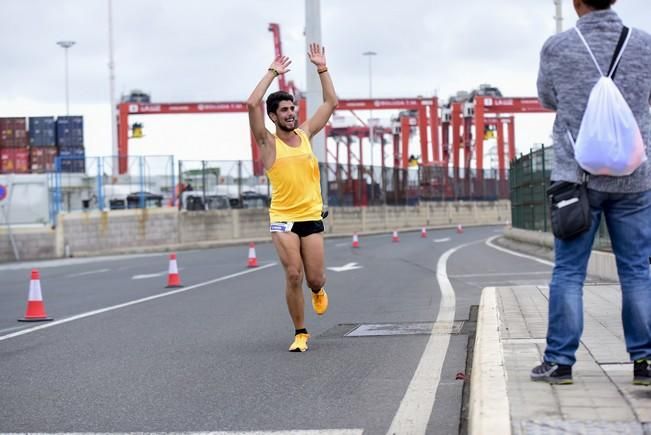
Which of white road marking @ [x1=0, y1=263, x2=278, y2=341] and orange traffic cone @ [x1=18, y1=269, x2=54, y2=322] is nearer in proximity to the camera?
white road marking @ [x1=0, y1=263, x2=278, y2=341]

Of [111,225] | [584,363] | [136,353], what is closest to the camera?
[584,363]

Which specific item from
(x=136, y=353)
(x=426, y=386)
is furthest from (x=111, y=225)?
(x=426, y=386)

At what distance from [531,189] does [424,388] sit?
784 inches

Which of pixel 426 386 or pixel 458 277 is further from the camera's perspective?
pixel 458 277

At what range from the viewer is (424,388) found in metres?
6.24

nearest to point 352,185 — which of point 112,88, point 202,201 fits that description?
point 202,201

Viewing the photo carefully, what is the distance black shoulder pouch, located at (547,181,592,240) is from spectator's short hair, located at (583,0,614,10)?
0.82m

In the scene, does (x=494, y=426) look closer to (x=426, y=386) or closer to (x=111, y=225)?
(x=426, y=386)

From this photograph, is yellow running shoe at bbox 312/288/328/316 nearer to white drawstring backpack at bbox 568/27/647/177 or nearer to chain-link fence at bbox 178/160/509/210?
white drawstring backpack at bbox 568/27/647/177

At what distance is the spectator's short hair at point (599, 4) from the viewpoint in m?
5.11

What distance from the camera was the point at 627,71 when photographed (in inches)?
199

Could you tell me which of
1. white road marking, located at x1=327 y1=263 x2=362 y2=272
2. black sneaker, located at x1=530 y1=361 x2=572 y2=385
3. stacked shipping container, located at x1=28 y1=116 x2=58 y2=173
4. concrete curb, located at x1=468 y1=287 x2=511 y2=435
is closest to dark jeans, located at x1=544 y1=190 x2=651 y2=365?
black sneaker, located at x1=530 y1=361 x2=572 y2=385

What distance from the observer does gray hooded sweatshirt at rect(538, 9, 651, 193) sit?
5027mm

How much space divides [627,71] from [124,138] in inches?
2750
